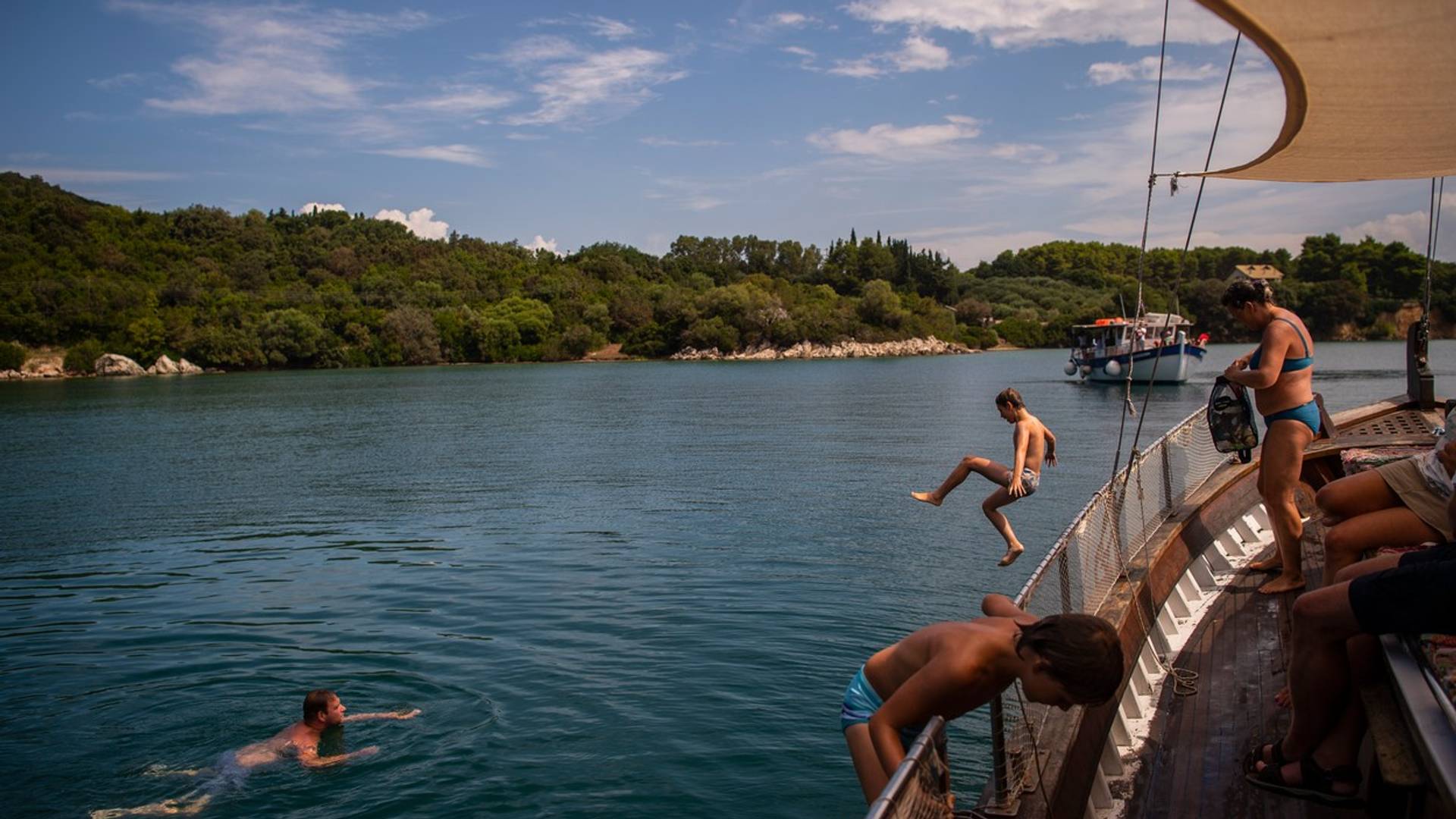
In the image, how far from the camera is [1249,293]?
247 inches

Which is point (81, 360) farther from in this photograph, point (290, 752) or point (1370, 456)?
point (1370, 456)

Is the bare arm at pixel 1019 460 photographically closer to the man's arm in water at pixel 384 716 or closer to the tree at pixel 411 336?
the man's arm in water at pixel 384 716

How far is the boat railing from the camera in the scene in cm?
378

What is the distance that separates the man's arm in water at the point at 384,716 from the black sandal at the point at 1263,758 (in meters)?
7.35

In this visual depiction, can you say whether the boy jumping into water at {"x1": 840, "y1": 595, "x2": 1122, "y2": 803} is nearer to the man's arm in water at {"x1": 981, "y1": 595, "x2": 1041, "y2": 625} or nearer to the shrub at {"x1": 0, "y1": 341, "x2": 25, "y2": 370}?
the man's arm in water at {"x1": 981, "y1": 595, "x2": 1041, "y2": 625}

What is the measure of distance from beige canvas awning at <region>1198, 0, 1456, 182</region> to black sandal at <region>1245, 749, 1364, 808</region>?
2736 mm

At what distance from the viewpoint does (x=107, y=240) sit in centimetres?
14438

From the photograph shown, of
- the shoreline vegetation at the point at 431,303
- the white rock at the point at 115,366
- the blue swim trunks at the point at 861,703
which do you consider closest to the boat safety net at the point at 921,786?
the blue swim trunks at the point at 861,703

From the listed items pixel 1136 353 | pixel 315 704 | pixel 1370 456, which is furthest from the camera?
pixel 1136 353

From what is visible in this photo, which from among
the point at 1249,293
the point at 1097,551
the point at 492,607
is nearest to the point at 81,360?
the point at 492,607

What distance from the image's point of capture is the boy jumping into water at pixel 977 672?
3094 millimetres

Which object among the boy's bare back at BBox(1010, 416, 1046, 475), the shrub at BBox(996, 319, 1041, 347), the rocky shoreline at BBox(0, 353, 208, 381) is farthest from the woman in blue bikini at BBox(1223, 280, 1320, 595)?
the shrub at BBox(996, 319, 1041, 347)

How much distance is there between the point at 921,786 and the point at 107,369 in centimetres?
12661

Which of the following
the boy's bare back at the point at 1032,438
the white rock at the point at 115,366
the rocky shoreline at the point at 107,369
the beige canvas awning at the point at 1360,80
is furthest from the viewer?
the white rock at the point at 115,366
